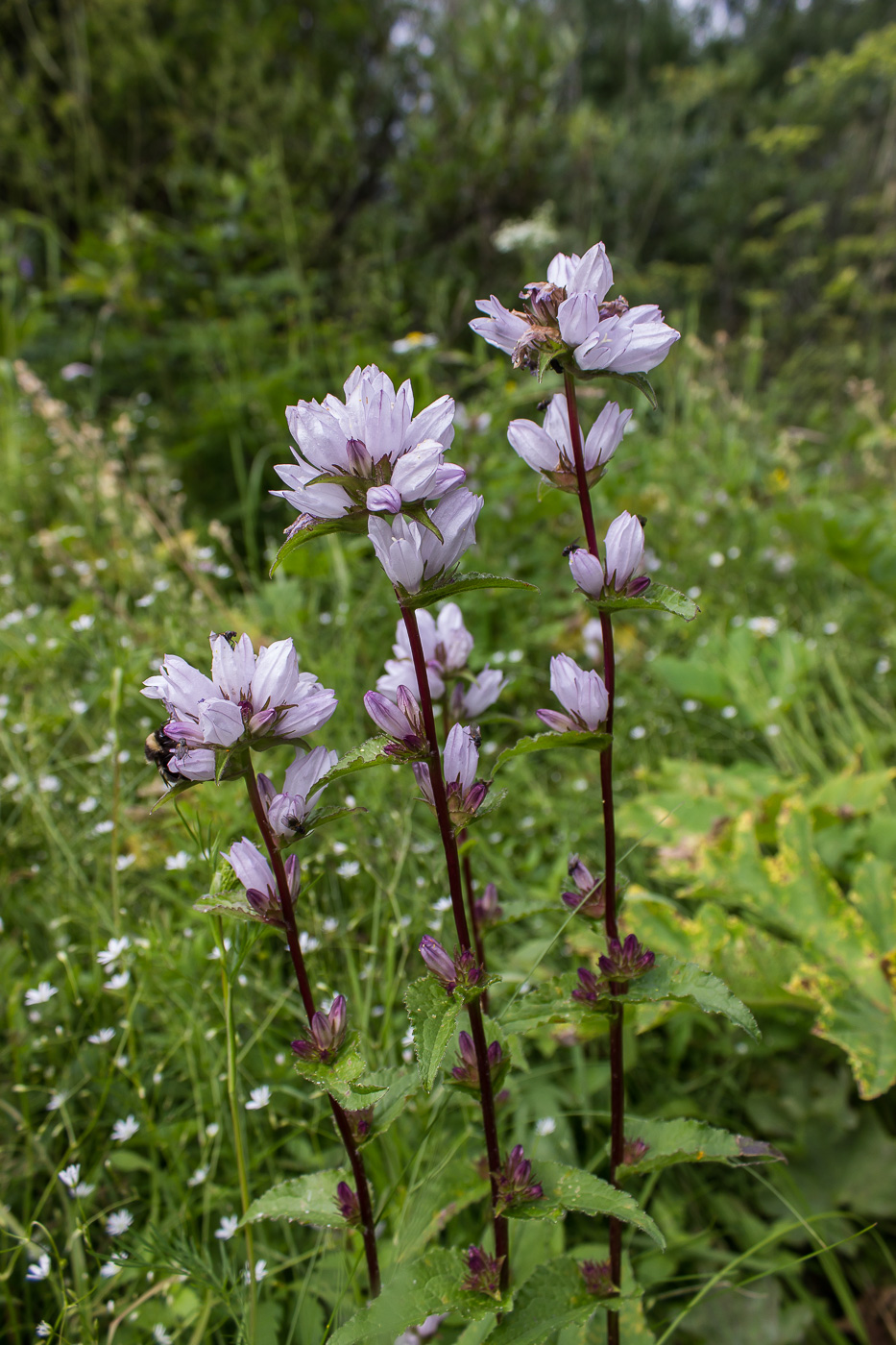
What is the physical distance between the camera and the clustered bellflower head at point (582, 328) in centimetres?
95

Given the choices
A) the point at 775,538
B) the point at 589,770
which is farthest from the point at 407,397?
the point at 775,538

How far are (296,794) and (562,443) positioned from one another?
0.56m

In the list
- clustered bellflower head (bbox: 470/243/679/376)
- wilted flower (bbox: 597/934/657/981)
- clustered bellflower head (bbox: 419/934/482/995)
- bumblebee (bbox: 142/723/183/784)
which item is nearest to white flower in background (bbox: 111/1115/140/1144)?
bumblebee (bbox: 142/723/183/784)

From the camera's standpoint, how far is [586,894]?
1106mm

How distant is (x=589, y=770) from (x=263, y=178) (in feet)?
12.5

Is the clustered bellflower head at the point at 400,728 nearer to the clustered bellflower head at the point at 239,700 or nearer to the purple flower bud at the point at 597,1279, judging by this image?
the clustered bellflower head at the point at 239,700

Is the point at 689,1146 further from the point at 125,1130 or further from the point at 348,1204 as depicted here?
the point at 125,1130

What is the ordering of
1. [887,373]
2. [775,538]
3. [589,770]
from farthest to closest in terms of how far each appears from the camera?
[887,373], [775,538], [589,770]

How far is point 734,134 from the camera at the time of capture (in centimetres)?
1199

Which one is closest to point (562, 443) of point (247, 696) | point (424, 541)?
point (424, 541)

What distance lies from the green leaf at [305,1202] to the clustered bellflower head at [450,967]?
0.34m

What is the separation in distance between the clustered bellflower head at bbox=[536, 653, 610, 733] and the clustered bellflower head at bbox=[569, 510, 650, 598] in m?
0.10

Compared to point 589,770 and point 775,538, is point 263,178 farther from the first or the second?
point 589,770

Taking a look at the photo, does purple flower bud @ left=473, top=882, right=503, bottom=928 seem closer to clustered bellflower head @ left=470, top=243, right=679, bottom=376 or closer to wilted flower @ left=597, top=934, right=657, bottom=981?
wilted flower @ left=597, top=934, right=657, bottom=981
